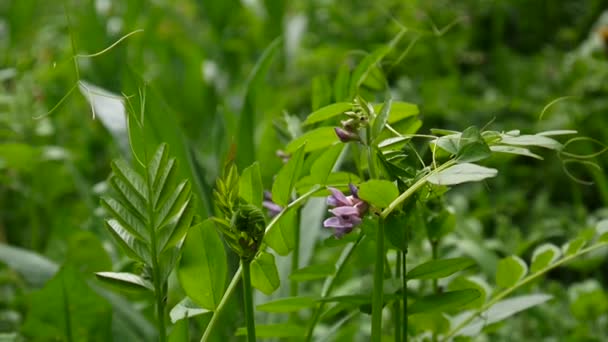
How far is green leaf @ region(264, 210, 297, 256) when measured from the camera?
1.77 feet

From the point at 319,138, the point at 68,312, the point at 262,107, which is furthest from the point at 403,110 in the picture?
the point at 262,107

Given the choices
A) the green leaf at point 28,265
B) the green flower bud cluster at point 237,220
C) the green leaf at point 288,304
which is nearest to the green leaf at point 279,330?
the green leaf at point 288,304

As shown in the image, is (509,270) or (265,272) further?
(509,270)

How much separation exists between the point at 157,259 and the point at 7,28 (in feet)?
5.00

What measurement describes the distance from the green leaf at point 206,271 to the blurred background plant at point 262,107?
0.11m

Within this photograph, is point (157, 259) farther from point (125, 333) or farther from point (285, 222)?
point (125, 333)

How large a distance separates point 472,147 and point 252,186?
0.13m

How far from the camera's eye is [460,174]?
447 millimetres

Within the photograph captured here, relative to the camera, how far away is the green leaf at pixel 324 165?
557mm

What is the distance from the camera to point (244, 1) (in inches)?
84.2

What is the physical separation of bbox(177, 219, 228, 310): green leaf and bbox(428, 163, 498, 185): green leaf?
0.14 m

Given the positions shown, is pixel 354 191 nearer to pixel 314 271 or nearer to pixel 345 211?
pixel 345 211

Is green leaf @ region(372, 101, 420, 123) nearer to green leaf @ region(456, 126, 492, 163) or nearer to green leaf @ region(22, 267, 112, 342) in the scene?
green leaf @ region(456, 126, 492, 163)

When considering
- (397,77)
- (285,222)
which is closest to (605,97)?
(397,77)
